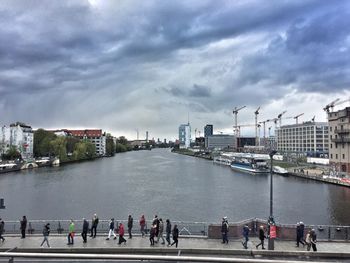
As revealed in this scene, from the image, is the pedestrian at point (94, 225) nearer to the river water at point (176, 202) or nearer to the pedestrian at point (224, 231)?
the pedestrian at point (224, 231)

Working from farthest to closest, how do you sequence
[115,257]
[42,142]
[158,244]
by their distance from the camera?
[42,142], [158,244], [115,257]

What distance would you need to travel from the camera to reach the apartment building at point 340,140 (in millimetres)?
91312

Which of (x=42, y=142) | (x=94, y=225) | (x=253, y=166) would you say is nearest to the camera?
→ (x=94, y=225)

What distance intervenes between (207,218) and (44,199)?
100ft

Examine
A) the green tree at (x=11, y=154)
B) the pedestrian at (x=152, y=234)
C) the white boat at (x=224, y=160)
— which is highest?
the green tree at (x=11, y=154)

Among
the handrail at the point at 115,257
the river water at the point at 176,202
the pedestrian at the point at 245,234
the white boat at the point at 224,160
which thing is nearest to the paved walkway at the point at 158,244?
the pedestrian at the point at 245,234

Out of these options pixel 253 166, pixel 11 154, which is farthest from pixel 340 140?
pixel 11 154

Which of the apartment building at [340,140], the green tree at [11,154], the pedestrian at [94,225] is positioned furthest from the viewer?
the green tree at [11,154]

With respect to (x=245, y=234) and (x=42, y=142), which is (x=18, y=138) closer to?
(x=42, y=142)

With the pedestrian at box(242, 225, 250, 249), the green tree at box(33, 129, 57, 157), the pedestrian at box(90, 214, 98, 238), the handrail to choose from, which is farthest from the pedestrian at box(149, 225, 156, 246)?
the green tree at box(33, 129, 57, 157)

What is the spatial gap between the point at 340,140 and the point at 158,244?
83.0m

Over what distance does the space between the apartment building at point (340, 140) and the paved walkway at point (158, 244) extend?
248 ft

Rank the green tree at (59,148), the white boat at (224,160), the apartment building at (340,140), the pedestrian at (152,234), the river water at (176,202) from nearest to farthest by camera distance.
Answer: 1. the pedestrian at (152,234)
2. the river water at (176,202)
3. the apartment building at (340,140)
4. the green tree at (59,148)
5. the white boat at (224,160)

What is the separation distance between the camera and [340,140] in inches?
3666
